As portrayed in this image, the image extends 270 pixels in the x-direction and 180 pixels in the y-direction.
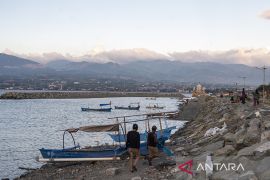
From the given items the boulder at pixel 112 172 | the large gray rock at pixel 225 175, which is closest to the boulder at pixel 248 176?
the large gray rock at pixel 225 175

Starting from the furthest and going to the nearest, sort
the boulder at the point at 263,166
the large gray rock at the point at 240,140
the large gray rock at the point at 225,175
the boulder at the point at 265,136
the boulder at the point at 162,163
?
the boulder at the point at 162,163
the large gray rock at the point at 240,140
the boulder at the point at 265,136
the large gray rock at the point at 225,175
the boulder at the point at 263,166

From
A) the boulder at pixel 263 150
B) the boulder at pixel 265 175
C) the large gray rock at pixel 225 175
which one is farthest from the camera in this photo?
the boulder at pixel 263 150

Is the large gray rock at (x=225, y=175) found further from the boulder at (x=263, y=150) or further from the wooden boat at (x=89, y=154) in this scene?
the wooden boat at (x=89, y=154)

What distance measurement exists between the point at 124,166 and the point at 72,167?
10.9ft

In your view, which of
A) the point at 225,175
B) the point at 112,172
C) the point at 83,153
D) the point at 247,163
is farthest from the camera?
the point at 83,153

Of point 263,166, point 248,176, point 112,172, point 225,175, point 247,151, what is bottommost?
point 112,172

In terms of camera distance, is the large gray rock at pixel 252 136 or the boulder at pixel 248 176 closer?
the boulder at pixel 248 176

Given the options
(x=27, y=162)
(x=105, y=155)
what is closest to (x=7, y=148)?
(x=27, y=162)

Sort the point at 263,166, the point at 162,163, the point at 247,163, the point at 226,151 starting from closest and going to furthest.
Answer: the point at 263,166, the point at 247,163, the point at 226,151, the point at 162,163

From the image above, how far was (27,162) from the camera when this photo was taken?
26.5 meters

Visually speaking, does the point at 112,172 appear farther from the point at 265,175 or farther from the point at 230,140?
the point at 265,175

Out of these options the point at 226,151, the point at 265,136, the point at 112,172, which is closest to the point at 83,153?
the point at 112,172

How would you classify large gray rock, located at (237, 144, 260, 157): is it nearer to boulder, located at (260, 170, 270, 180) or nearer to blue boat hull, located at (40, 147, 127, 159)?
boulder, located at (260, 170, 270, 180)

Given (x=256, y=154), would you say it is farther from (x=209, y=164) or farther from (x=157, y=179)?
(x=157, y=179)
